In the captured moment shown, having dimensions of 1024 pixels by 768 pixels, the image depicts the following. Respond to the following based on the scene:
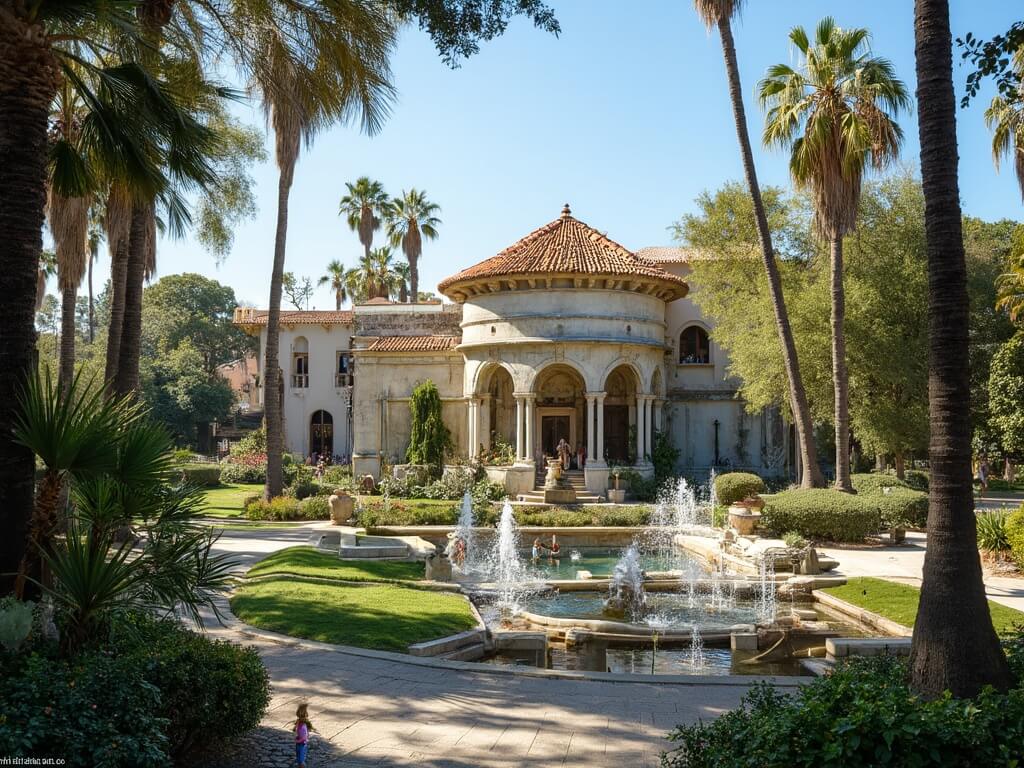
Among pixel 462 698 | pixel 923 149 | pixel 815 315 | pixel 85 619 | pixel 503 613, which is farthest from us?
pixel 815 315

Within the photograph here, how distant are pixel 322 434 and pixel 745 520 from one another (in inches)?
1215

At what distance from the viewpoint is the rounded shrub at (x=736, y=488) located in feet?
77.6

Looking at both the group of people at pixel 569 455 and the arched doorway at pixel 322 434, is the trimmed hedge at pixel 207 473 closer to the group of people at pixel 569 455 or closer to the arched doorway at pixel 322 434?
the arched doorway at pixel 322 434

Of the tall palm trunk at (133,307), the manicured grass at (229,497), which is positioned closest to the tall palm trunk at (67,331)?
the manicured grass at (229,497)

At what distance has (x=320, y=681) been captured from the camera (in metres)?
9.01

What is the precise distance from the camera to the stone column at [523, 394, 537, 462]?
1141 inches

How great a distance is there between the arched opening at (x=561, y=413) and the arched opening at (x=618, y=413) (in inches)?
44.5

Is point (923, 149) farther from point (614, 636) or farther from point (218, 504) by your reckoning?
point (218, 504)

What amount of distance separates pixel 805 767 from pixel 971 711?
1.23m

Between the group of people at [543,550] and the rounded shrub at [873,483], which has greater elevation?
the rounded shrub at [873,483]

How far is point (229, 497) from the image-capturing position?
32.8m

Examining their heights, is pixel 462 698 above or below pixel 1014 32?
below

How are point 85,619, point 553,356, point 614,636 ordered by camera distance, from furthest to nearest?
point 553,356 → point 614,636 → point 85,619

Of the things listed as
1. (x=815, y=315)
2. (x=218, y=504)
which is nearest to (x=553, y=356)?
(x=815, y=315)
